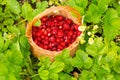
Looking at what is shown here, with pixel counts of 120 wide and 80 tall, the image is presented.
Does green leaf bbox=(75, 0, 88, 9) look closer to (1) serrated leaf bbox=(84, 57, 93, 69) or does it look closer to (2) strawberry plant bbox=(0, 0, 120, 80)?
(2) strawberry plant bbox=(0, 0, 120, 80)

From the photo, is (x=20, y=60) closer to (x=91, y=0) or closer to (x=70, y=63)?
(x=70, y=63)

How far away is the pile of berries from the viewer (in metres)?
2.07

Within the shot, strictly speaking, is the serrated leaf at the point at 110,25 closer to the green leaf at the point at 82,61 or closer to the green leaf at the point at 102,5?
the green leaf at the point at 102,5

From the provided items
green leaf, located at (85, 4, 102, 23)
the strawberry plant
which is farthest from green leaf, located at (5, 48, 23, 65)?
green leaf, located at (85, 4, 102, 23)

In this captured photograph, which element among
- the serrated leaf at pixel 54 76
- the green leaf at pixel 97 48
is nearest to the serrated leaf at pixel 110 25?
the green leaf at pixel 97 48

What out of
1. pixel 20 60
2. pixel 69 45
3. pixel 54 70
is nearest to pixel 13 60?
pixel 20 60

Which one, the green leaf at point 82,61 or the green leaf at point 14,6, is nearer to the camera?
the green leaf at point 82,61

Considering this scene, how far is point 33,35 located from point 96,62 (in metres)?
0.42

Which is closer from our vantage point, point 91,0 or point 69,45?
point 69,45

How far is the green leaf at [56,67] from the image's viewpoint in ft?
6.18

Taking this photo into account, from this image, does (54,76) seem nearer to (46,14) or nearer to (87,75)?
(87,75)

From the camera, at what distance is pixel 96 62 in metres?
1.90

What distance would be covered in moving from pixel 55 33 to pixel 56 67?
0.27 meters

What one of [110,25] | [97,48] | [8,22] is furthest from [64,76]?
[8,22]
